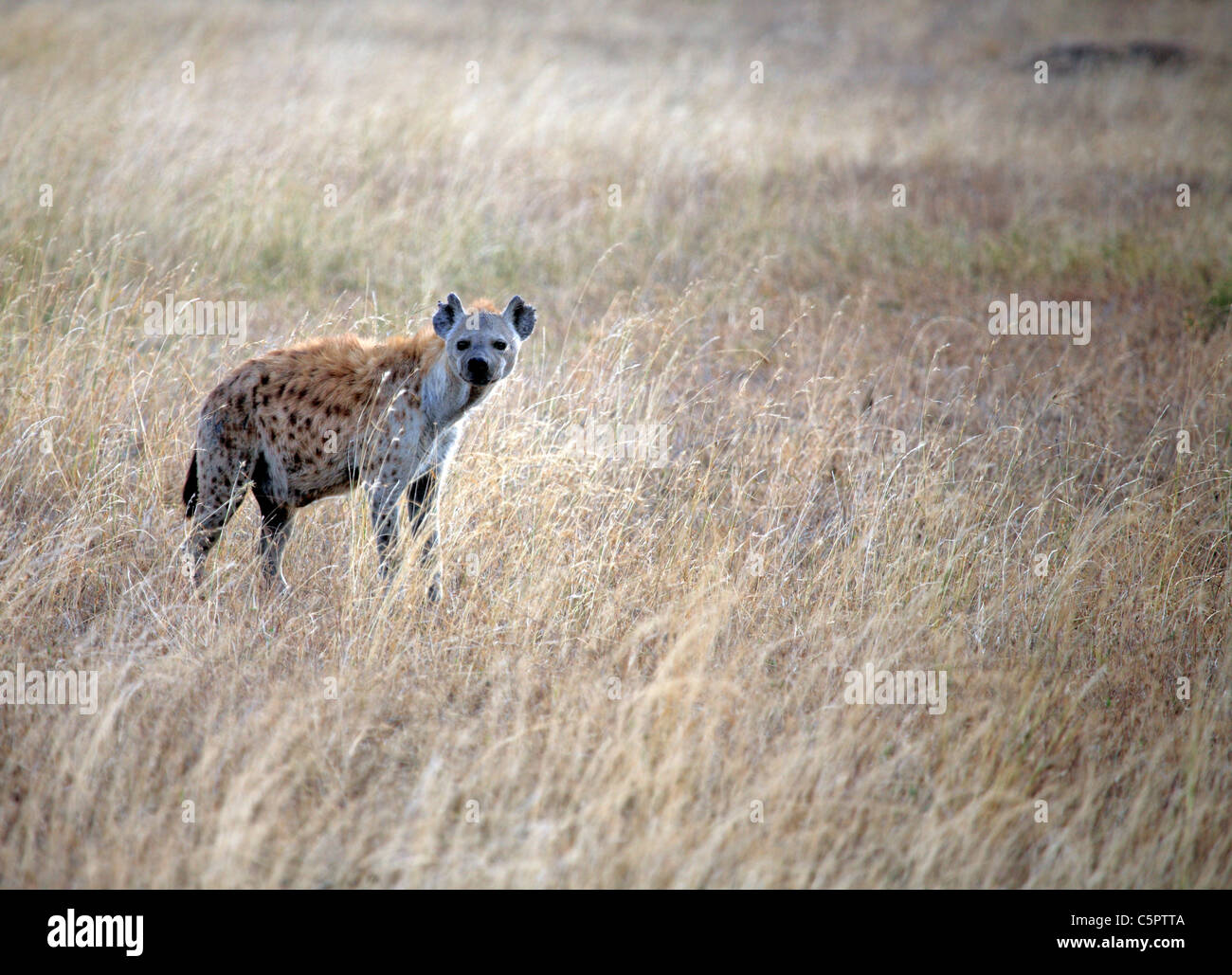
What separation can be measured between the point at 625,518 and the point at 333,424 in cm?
149

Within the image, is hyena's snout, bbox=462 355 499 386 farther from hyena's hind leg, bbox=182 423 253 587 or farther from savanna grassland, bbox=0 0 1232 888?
hyena's hind leg, bbox=182 423 253 587

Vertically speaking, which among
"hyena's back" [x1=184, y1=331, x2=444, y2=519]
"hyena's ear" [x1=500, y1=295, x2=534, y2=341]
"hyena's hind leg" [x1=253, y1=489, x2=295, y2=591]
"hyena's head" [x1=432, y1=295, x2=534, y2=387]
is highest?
"hyena's ear" [x1=500, y1=295, x2=534, y2=341]

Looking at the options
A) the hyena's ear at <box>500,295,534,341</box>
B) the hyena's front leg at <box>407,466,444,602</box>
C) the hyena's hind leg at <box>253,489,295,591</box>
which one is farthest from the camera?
the hyena's ear at <box>500,295,534,341</box>

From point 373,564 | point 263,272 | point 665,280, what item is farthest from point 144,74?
point 373,564

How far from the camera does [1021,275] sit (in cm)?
961

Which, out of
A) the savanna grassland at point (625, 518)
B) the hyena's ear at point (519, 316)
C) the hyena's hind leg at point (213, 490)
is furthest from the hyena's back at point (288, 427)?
the hyena's ear at point (519, 316)

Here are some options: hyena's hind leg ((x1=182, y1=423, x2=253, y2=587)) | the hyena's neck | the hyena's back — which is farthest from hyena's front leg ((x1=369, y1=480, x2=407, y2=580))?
hyena's hind leg ((x1=182, y1=423, x2=253, y2=587))

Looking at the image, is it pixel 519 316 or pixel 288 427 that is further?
pixel 519 316

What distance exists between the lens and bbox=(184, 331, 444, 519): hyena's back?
5168 mm

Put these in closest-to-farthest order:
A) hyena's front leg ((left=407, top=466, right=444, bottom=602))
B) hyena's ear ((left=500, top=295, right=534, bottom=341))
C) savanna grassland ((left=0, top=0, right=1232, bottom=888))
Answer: savanna grassland ((left=0, top=0, right=1232, bottom=888)) → hyena's front leg ((left=407, top=466, right=444, bottom=602)) → hyena's ear ((left=500, top=295, right=534, bottom=341))

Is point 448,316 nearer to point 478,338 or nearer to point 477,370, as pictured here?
point 478,338

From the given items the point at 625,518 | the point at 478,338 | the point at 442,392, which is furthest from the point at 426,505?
the point at 625,518

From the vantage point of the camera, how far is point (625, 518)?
5.50 m
